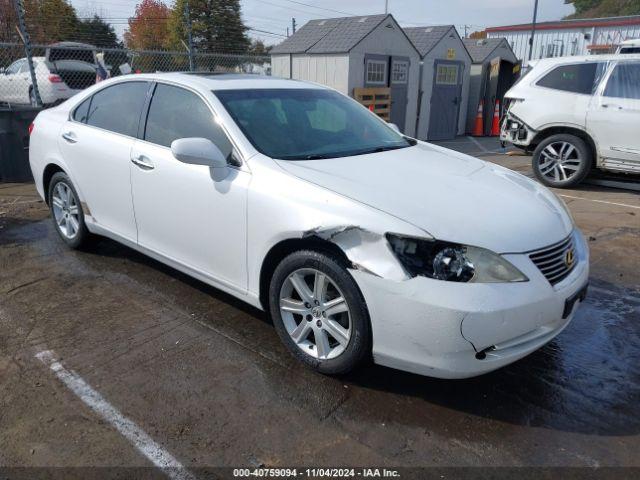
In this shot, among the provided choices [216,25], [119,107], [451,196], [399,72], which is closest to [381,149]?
[451,196]

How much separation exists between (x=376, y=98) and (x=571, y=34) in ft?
109

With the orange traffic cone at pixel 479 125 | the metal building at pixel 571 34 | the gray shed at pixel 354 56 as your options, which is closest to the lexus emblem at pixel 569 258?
the gray shed at pixel 354 56

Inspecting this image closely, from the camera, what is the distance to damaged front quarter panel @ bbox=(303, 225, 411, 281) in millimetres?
2463

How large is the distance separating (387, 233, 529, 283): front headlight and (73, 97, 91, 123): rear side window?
10.3ft

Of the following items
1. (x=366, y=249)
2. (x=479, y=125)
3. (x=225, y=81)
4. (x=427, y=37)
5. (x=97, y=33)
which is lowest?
(x=479, y=125)

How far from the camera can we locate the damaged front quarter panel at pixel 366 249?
246 cm

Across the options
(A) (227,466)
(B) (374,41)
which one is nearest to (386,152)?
(A) (227,466)

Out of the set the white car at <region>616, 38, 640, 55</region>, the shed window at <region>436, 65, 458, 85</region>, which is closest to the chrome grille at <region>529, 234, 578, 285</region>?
the white car at <region>616, 38, 640, 55</region>

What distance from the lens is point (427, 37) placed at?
1448 centimetres

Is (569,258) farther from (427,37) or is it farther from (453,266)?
(427,37)

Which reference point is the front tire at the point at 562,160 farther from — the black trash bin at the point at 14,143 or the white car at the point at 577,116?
the black trash bin at the point at 14,143

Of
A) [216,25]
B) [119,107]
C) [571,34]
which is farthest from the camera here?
[216,25]

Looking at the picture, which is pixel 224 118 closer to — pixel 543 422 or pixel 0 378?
pixel 0 378

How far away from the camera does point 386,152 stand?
3.60 meters
